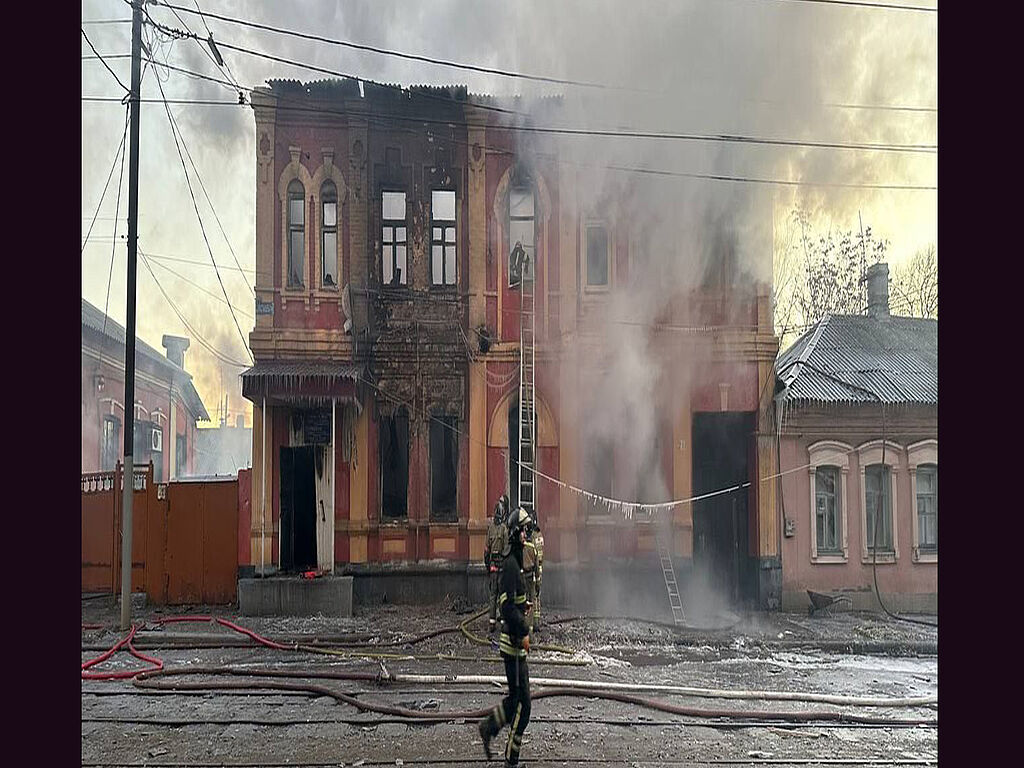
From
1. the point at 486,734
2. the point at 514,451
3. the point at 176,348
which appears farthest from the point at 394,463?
the point at 176,348

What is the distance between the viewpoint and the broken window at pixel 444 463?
1416cm

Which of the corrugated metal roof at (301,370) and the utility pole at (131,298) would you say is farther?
the corrugated metal roof at (301,370)

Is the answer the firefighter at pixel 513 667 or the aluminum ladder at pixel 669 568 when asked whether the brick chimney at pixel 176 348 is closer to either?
the aluminum ladder at pixel 669 568

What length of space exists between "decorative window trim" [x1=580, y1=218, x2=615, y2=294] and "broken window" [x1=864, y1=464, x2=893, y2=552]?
6.40 m

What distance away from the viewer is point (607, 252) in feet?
47.3

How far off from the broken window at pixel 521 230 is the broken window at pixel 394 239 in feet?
7.05

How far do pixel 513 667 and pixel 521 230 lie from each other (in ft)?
32.8

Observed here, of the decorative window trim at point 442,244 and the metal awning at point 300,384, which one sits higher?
the decorative window trim at point 442,244

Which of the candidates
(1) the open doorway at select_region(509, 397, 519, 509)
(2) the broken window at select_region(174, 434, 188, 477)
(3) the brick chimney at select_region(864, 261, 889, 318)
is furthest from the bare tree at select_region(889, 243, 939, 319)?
(2) the broken window at select_region(174, 434, 188, 477)

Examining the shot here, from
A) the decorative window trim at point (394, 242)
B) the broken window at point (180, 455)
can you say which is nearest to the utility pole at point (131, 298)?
the decorative window trim at point (394, 242)

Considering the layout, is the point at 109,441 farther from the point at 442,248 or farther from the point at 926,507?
the point at 926,507

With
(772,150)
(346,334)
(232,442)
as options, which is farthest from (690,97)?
(232,442)

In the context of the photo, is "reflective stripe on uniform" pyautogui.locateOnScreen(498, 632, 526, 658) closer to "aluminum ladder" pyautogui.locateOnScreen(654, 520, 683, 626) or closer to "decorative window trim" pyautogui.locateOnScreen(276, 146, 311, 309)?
"aluminum ladder" pyautogui.locateOnScreen(654, 520, 683, 626)

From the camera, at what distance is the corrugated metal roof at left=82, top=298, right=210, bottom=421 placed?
831 inches
